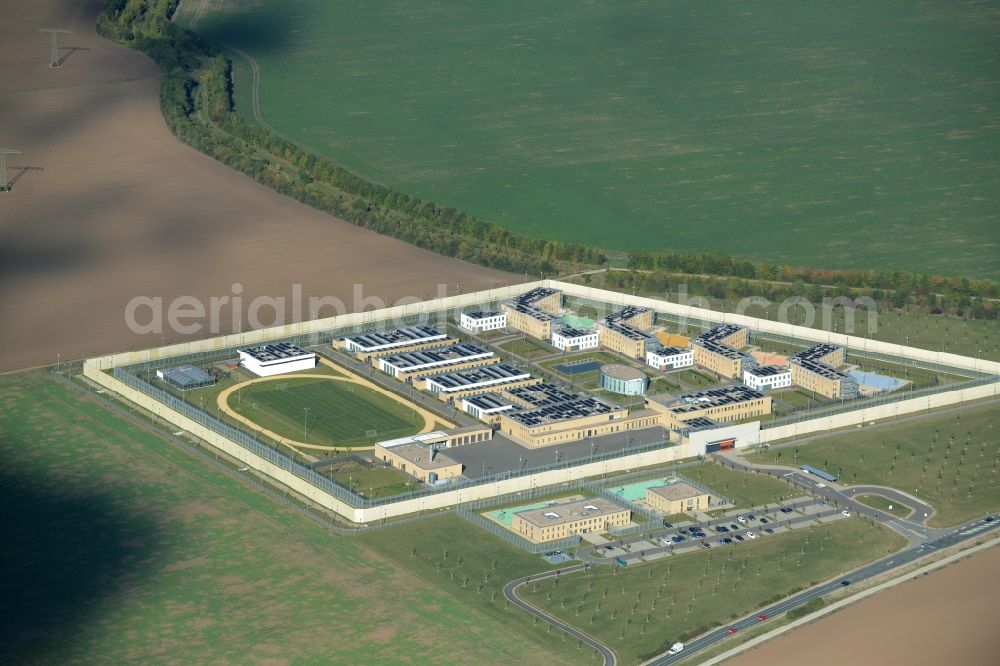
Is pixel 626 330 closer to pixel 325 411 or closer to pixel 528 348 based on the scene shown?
pixel 528 348

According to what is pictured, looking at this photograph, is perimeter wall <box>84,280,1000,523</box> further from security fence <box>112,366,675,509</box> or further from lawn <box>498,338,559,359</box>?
lawn <box>498,338,559,359</box>

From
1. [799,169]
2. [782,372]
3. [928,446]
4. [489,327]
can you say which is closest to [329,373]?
[489,327]

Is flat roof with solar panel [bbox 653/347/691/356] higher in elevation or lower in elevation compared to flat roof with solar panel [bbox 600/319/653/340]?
lower

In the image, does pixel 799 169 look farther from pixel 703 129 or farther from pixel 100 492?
pixel 100 492


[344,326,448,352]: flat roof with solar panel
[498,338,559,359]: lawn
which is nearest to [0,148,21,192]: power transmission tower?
[344,326,448,352]: flat roof with solar panel

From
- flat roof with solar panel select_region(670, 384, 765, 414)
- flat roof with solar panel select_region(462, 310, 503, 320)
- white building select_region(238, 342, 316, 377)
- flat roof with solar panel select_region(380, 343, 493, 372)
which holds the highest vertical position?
flat roof with solar panel select_region(462, 310, 503, 320)

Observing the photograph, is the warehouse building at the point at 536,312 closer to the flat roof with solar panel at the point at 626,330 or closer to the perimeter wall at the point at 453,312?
the perimeter wall at the point at 453,312
